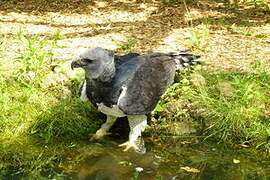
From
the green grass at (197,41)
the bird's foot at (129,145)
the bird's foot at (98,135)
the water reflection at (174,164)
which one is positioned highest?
the green grass at (197,41)

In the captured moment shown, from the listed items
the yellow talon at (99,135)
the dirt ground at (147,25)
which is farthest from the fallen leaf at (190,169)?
the dirt ground at (147,25)

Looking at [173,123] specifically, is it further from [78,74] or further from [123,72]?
[78,74]

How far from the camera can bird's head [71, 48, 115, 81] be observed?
4074mm

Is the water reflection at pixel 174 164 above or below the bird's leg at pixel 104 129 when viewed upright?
below

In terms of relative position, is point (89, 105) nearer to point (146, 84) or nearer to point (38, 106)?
point (38, 106)

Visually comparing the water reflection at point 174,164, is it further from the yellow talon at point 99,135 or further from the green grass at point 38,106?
the green grass at point 38,106

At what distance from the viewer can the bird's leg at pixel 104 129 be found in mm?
4641

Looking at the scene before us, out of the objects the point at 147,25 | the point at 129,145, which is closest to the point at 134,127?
the point at 129,145

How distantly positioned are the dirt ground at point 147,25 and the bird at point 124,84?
5.81 feet

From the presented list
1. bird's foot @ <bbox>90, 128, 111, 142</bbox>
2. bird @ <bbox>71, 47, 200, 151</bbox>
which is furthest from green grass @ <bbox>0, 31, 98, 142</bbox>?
bird @ <bbox>71, 47, 200, 151</bbox>

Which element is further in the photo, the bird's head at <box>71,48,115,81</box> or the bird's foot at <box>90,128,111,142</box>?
the bird's foot at <box>90,128,111,142</box>

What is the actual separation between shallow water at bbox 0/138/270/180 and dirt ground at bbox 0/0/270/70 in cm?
205

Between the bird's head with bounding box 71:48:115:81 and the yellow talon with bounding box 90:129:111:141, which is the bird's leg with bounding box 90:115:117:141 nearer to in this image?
the yellow talon with bounding box 90:129:111:141

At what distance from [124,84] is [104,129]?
28.1 inches
